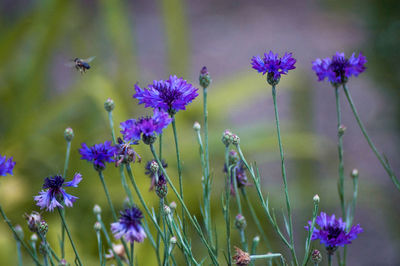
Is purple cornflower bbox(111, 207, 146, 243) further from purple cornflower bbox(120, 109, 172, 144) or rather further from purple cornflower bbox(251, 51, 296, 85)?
purple cornflower bbox(251, 51, 296, 85)

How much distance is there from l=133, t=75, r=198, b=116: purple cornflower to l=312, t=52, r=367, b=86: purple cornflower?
0.52ft

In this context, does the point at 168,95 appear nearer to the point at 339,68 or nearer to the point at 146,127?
the point at 146,127

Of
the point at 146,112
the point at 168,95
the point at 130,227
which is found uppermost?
the point at 146,112

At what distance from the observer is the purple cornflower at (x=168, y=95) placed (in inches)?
18.4

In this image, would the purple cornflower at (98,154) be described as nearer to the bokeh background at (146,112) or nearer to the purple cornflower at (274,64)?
the purple cornflower at (274,64)

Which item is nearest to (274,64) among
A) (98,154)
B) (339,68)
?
(339,68)

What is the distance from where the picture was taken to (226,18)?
460 cm

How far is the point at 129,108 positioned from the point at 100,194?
39 centimetres

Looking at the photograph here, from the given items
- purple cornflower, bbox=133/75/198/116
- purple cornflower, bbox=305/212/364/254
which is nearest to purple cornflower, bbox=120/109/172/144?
purple cornflower, bbox=133/75/198/116

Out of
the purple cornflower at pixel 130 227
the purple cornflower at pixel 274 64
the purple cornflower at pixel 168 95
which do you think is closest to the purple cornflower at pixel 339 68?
the purple cornflower at pixel 274 64

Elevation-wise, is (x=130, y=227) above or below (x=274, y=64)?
below

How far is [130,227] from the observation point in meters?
0.42

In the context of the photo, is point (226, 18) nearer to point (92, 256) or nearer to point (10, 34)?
point (10, 34)

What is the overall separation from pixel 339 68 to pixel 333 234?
0.19m
